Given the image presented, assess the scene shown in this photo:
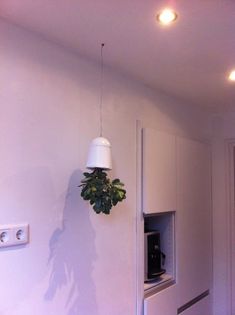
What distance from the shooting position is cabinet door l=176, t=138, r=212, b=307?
2.82 m

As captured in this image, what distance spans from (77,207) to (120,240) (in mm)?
479

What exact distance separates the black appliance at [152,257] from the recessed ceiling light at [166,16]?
62.8 inches

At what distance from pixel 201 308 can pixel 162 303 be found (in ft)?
2.75

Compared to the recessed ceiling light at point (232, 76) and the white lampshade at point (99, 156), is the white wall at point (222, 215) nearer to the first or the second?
the recessed ceiling light at point (232, 76)

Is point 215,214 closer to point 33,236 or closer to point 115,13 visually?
point 33,236

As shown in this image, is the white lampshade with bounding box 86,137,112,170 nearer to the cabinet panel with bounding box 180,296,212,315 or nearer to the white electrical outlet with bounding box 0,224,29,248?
the white electrical outlet with bounding box 0,224,29,248

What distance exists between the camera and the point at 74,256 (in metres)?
1.89

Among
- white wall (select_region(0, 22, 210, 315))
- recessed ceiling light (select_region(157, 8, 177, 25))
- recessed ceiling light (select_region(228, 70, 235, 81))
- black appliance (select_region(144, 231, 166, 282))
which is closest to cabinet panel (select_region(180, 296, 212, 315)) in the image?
black appliance (select_region(144, 231, 166, 282))

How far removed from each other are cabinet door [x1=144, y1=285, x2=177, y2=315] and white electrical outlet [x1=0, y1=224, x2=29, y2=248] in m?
1.17

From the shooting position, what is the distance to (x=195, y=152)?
10.2ft

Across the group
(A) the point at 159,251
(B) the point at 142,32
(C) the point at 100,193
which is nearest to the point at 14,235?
(C) the point at 100,193

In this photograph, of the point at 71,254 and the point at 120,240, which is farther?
the point at 120,240

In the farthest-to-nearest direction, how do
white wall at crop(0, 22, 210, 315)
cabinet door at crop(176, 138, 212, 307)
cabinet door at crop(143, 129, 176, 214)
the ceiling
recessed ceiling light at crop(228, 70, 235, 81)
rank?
1. cabinet door at crop(176, 138, 212, 307)
2. cabinet door at crop(143, 129, 176, 214)
3. recessed ceiling light at crop(228, 70, 235, 81)
4. white wall at crop(0, 22, 210, 315)
5. the ceiling

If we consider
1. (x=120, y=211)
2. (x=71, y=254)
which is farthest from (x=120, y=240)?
(x=71, y=254)
